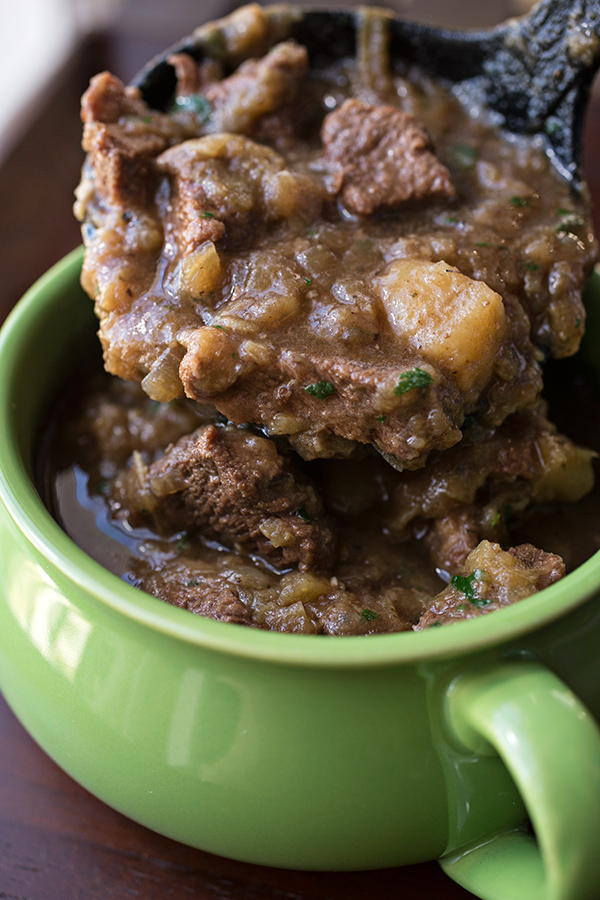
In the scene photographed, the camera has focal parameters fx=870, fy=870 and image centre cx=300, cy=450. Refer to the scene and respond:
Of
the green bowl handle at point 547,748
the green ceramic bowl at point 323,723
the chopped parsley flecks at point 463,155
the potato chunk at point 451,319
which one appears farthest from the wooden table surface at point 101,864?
the chopped parsley flecks at point 463,155

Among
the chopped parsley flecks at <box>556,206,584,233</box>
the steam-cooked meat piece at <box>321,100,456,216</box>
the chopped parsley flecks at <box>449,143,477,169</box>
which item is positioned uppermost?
the steam-cooked meat piece at <box>321,100,456,216</box>

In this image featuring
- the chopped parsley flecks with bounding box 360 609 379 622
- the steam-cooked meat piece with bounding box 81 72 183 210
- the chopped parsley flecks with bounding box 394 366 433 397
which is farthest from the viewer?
the steam-cooked meat piece with bounding box 81 72 183 210

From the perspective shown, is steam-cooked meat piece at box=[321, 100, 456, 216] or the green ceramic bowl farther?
steam-cooked meat piece at box=[321, 100, 456, 216]

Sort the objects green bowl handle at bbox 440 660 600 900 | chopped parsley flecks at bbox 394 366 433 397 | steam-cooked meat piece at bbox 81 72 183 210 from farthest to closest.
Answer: steam-cooked meat piece at bbox 81 72 183 210, chopped parsley flecks at bbox 394 366 433 397, green bowl handle at bbox 440 660 600 900

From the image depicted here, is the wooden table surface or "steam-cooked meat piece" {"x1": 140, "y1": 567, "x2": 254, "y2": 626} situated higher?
"steam-cooked meat piece" {"x1": 140, "y1": 567, "x2": 254, "y2": 626}

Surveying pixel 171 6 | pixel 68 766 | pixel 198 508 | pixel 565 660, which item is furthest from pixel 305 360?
pixel 171 6

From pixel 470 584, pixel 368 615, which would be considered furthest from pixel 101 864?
pixel 470 584

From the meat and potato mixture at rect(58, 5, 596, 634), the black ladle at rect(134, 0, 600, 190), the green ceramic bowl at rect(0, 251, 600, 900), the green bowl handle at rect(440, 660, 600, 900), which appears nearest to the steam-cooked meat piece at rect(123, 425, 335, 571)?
the meat and potato mixture at rect(58, 5, 596, 634)

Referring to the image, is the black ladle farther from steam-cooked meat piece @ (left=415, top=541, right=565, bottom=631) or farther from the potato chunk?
steam-cooked meat piece @ (left=415, top=541, right=565, bottom=631)
